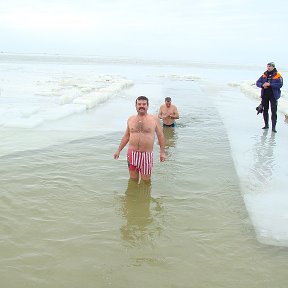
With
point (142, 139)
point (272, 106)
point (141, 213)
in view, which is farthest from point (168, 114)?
point (141, 213)

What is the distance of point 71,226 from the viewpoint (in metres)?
4.09

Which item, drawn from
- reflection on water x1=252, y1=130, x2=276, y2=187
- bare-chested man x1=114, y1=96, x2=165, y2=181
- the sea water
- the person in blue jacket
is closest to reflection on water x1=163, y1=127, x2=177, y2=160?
the sea water

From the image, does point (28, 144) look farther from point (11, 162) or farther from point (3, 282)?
point (3, 282)

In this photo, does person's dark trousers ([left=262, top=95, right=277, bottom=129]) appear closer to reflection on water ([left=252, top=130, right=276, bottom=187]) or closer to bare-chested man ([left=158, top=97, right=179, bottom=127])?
reflection on water ([left=252, top=130, right=276, bottom=187])

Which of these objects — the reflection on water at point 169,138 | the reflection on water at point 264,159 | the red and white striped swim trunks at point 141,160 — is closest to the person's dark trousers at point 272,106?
the reflection on water at point 264,159

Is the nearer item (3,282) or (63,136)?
(3,282)

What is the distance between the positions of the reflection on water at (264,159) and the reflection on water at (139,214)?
5.79 ft

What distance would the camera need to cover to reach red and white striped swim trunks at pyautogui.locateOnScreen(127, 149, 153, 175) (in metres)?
5.20

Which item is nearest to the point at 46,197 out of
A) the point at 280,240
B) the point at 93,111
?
the point at 280,240

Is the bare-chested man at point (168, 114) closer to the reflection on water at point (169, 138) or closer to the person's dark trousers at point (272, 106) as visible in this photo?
the reflection on water at point (169, 138)

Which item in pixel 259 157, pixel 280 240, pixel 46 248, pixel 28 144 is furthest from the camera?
pixel 28 144

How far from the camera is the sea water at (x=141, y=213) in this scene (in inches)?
131

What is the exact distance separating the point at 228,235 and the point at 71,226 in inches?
65.9

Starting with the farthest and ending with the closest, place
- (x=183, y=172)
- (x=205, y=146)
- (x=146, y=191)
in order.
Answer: (x=205, y=146)
(x=183, y=172)
(x=146, y=191)
